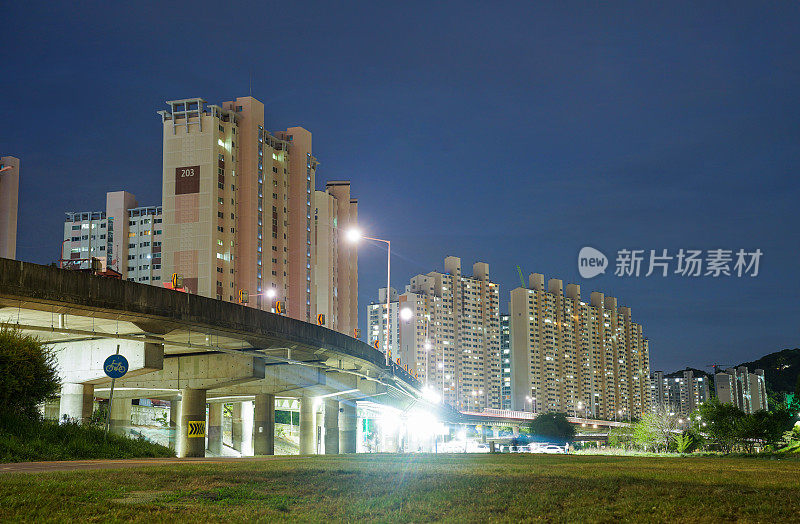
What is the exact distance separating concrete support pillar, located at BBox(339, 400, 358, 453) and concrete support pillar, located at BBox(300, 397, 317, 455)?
277 inches

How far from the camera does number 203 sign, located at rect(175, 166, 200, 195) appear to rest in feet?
474

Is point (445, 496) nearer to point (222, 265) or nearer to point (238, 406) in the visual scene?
point (238, 406)

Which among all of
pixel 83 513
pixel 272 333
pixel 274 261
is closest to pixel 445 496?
pixel 83 513

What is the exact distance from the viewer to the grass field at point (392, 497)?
38.7ft

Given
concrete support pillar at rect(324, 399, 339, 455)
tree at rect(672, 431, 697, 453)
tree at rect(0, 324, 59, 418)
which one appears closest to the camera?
tree at rect(0, 324, 59, 418)

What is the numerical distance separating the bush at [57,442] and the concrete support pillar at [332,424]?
38.0m

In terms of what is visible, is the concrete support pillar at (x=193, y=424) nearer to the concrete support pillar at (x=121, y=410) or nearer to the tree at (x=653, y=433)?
the concrete support pillar at (x=121, y=410)

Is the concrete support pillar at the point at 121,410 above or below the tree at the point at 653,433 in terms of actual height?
above

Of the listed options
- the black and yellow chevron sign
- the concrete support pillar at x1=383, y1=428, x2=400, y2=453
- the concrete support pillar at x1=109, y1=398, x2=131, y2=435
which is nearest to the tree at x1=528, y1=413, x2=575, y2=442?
the concrete support pillar at x1=383, y1=428, x2=400, y2=453

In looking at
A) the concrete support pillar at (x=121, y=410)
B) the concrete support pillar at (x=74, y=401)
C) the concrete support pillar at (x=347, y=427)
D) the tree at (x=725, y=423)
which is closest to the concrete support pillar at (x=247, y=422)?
the concrete support pillar at (x=347, y=427)

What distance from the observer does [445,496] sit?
1388 centimetres

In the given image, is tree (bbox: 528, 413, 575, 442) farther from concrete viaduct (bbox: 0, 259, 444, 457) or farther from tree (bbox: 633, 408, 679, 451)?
concrete viaduct (bbox: 0, 259, 444, 457)

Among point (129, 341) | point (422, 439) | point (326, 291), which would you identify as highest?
point (326, 291)

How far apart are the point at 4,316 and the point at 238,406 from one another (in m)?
57.4
